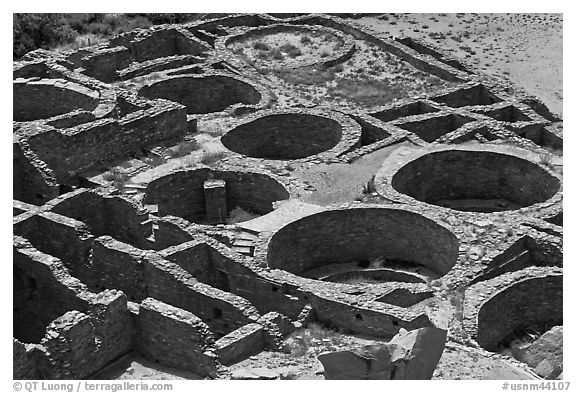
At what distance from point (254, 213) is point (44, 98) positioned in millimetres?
10647

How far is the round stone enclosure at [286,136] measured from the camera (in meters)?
51.7

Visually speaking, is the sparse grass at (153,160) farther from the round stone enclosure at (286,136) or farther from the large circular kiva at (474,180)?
the large circular kiva at (474,180)

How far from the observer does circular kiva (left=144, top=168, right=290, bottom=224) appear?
155 ft

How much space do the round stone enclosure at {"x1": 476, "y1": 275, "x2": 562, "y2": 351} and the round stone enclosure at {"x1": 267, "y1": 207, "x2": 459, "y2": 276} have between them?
10.9 ft

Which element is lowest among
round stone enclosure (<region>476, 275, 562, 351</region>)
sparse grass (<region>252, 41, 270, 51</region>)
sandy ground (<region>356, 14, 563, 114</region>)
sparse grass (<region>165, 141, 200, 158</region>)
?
round stone enclosure (<region>476, 275, 562, 351</region>)

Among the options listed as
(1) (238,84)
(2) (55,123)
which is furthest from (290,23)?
(2) (55,123)

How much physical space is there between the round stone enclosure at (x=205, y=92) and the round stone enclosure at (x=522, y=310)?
58.7 feet

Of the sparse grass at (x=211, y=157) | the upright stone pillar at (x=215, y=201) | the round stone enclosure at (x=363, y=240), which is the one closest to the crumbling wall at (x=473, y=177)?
the round stone enclosure at (x=363, y=240)

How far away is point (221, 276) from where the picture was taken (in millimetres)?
42156

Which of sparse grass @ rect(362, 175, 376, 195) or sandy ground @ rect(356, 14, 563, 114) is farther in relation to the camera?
sandy ground @ rect(356, 14, 563, 114)

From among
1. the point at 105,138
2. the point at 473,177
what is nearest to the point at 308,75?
the point at 473,177

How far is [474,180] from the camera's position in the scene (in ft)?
161

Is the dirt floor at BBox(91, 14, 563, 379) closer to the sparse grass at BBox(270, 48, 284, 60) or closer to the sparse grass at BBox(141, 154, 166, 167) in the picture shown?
the sparse grass at BBox(141, 154, 166, 167)

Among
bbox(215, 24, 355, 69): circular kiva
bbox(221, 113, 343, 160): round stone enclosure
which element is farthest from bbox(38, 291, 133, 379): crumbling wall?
bbox(215, 24, 355, 69): circular kiva
